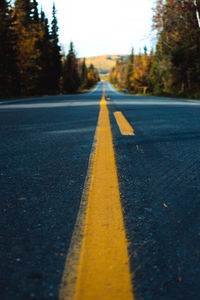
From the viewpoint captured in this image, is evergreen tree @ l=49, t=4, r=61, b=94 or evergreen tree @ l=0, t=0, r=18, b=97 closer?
evergreen tree @ l=0, t=0, r=18, b=97

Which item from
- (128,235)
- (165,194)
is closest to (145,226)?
(128,235)

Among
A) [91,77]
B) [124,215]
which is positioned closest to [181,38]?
[124,215]

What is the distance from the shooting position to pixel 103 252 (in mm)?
951

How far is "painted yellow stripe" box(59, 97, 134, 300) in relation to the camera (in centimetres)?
77

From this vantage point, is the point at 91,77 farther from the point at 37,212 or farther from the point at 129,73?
the point at 37,212

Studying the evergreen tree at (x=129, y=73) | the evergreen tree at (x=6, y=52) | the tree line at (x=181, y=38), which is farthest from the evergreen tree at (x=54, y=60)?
the evergreen tree at (x=129, y=73)

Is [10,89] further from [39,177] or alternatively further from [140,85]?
[140,85]

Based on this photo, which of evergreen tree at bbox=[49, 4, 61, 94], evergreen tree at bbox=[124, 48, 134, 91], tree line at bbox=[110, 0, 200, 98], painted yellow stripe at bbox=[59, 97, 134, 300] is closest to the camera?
painted yellow stripe at bbox=[59, 97, 134, 300]

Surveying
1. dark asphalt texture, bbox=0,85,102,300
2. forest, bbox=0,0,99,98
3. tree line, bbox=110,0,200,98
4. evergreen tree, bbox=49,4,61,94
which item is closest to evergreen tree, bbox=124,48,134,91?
evergreen tree, bbox=49,4,61,94

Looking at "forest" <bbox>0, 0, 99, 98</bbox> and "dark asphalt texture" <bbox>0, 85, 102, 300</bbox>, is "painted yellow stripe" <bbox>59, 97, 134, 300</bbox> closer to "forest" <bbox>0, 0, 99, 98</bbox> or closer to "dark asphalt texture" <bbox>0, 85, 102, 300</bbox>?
"dark asphalt texture" <bbox>0, 85, 102, 300</bbox>

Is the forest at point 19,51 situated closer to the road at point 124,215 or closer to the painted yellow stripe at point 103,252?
the road at point 124,215

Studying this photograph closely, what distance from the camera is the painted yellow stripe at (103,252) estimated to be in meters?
0.77

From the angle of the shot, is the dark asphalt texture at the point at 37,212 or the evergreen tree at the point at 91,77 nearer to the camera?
the dark asphalt texture at the point at 37,212

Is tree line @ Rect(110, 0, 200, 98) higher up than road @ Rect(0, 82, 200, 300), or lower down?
higher up
